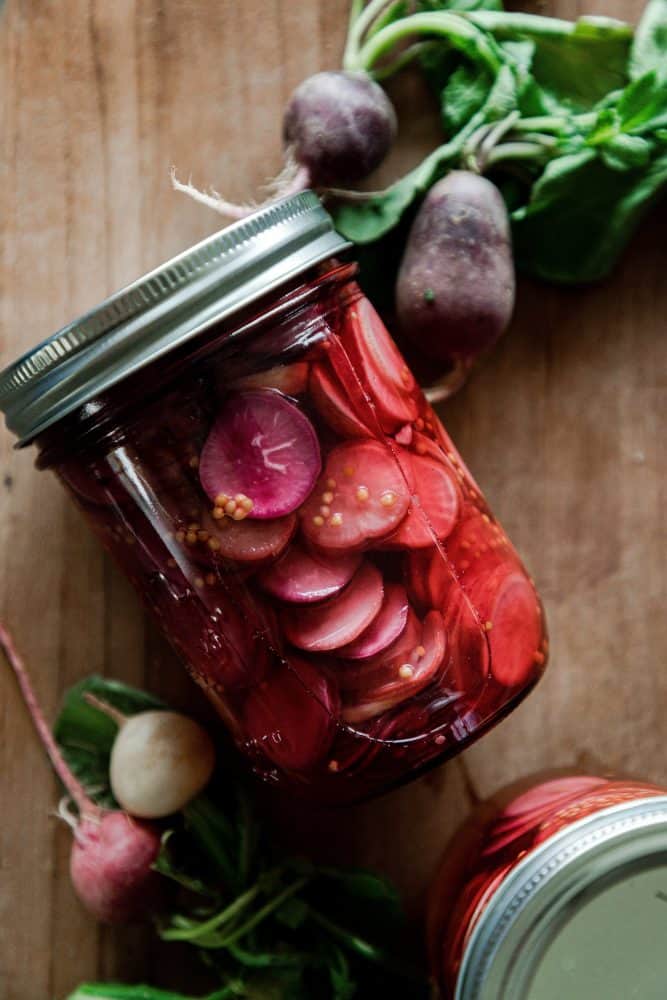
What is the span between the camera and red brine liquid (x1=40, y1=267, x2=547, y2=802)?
0.64 metres

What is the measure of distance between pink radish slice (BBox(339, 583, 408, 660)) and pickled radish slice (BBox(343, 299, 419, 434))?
12 cm

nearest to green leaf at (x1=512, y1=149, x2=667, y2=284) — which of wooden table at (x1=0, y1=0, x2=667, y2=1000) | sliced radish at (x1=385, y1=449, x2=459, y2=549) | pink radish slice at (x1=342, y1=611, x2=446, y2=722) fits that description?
wooden table at (x1=0, y1=0, x2=667, y2=1000)

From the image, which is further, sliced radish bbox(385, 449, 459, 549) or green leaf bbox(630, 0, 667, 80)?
green leaf bbox(630, 0, 667, 80)

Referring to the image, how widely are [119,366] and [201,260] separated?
0.09m

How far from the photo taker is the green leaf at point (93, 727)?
0.86 meters

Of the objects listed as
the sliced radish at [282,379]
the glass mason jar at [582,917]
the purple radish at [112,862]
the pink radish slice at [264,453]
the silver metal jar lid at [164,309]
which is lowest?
the purple radish at [112,862]

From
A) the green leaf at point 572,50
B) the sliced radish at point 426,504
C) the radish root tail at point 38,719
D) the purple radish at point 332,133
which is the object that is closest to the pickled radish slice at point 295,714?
the sliced radish at point 426,504

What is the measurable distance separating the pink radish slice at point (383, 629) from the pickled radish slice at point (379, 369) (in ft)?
0.38

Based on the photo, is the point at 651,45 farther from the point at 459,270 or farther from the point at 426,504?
the point at 426,504

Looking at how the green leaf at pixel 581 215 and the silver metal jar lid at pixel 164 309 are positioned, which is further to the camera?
the green leaf at pixel 581 215

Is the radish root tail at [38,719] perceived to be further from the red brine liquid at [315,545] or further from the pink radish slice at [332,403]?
the pink radish slice at [332,403]

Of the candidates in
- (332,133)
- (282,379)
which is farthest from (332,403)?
(332,133)

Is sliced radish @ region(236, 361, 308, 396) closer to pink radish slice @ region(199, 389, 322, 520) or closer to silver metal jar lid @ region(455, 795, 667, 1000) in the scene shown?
pink radish slice @ region(199, 389, 322, 520)

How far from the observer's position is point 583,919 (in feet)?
2.07
